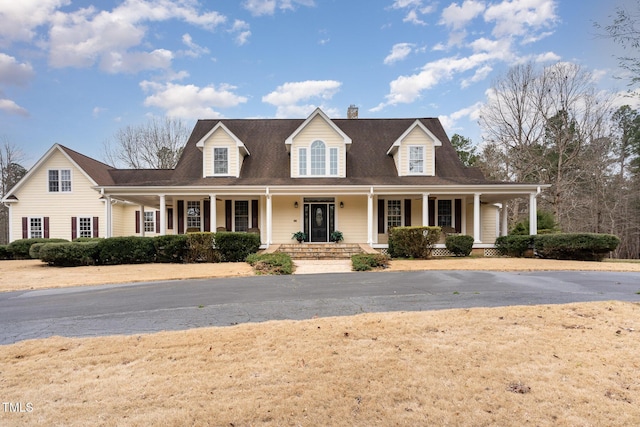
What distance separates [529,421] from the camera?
237 centimetres

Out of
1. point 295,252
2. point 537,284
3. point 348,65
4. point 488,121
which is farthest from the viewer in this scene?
point 488,121

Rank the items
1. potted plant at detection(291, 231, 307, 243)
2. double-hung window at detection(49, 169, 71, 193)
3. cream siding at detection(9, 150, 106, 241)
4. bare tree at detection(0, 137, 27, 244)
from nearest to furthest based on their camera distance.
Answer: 1. potted plant at detection(291, 231, 307, 243)
2. cream siding at detection(9, 150, 106, 241)
3. double-hung window at detection(49, 169, 71, 193)
4. bare tree at detection(0, 137, 27, 244)

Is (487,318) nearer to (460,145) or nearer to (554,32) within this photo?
(554,32)

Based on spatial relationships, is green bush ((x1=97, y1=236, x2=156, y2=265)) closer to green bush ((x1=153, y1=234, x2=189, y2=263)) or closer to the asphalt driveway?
green bush ((x1=153, y1=234, x2=189, y2=263))

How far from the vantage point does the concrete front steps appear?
47.7ft

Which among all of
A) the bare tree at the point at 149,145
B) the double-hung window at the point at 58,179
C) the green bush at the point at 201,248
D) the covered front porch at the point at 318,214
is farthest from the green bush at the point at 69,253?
the bare tree at the point at 149,145

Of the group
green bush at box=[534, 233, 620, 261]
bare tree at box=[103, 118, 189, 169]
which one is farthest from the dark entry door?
bare tree at box=[103, 118, 189, 169]

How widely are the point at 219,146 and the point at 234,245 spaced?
648 cm

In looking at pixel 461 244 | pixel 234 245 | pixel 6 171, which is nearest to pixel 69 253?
pixel 234 245

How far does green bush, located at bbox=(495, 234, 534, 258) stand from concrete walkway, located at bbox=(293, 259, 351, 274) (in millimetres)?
7580

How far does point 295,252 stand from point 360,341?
10.8 metres

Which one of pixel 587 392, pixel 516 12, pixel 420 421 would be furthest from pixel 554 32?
pixel 420 421

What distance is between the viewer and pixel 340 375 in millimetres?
3104

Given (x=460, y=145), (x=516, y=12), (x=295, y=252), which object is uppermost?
(x=516, y=12)
